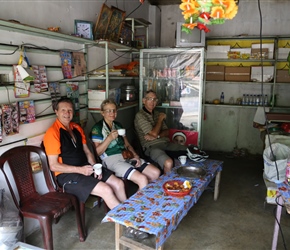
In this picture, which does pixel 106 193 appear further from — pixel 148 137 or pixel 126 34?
pixel 126 34

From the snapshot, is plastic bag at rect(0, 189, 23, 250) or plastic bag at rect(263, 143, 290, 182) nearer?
plastic bag at rect(0, 189, 23, 250)

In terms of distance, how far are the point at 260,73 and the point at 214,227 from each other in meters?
3.02

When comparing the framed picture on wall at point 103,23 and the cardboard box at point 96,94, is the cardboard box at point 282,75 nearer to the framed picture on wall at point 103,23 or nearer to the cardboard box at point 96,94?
the framed picture on wall at point 103,23

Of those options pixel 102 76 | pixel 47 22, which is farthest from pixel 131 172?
pixel 47 22

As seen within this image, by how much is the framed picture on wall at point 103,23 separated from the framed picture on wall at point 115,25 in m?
0.06

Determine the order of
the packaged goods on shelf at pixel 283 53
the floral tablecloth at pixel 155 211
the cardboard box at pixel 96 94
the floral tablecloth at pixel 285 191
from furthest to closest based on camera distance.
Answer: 1. the packaged goods on shelf at pixel 283 53
2. the cardboard box at pixel 96 94
3. the floral tablecloth at pixel 285 191
4. the floral tablecloth at pixel 155 211

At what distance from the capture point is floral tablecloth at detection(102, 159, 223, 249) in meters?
1.67

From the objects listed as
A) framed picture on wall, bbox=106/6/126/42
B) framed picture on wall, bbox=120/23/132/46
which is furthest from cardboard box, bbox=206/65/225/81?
framed picture on wall, bbox=106/6/126/42

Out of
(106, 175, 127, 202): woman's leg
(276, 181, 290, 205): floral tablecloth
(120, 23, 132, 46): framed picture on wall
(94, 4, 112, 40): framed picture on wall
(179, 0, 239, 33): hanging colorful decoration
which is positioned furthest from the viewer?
(120, 23, 132, 46): framed picture on wall

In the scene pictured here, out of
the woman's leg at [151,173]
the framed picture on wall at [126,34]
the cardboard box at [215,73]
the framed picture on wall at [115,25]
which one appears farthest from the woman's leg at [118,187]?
the cardboard box at [215,73]

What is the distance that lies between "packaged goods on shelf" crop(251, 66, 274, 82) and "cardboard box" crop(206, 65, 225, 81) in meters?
0.49

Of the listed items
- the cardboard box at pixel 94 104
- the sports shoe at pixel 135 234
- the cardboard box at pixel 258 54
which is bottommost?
the sports shoe at pixel 135 234

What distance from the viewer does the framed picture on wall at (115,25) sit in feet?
11.0

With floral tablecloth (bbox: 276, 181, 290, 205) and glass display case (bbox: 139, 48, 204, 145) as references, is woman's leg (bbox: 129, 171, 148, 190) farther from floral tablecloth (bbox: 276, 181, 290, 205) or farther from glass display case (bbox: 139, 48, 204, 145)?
glass display case (bbox: 139, 48, 204, 145)
